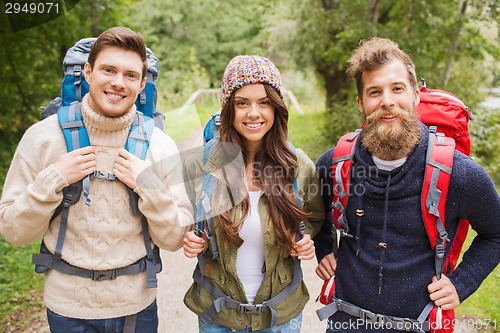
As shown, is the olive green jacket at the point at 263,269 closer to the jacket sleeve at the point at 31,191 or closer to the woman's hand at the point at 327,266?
the woman's hand at the point at 327,266

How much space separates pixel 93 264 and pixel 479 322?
3.82 metres

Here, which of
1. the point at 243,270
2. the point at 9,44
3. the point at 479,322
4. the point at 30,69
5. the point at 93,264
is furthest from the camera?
the point at 30,69

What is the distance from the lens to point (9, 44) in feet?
30.9

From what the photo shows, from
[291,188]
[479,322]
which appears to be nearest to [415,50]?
[479,322]

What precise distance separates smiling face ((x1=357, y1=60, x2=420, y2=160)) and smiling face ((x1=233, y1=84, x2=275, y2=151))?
0.52 metres

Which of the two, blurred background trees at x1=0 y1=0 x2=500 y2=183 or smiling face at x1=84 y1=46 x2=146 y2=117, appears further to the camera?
blurred background trees at x1=0 y1=0 x2=500 y2=183

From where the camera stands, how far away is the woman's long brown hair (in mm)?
2439

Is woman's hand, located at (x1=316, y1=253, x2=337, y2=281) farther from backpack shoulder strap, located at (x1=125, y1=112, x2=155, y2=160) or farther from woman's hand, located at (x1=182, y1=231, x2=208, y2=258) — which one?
backpack shoulder strap, located at (x1=125, y1=112, x2=155, y2=160)

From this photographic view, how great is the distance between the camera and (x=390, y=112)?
232 centimetres

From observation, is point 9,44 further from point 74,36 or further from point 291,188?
point 291,188

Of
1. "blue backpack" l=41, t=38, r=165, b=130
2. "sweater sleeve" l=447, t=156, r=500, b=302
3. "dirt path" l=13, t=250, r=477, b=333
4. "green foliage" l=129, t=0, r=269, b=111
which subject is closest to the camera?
"sweater sleeve" l=447, t=156, r=500, b=302

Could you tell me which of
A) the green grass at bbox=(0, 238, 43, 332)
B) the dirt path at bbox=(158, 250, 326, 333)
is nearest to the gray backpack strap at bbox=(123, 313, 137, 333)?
the dirt path at bbox=(158, 250, 326, 333)

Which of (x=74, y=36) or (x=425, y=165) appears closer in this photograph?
(x=425, y=165)

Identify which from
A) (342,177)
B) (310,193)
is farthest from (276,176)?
(342,177)
